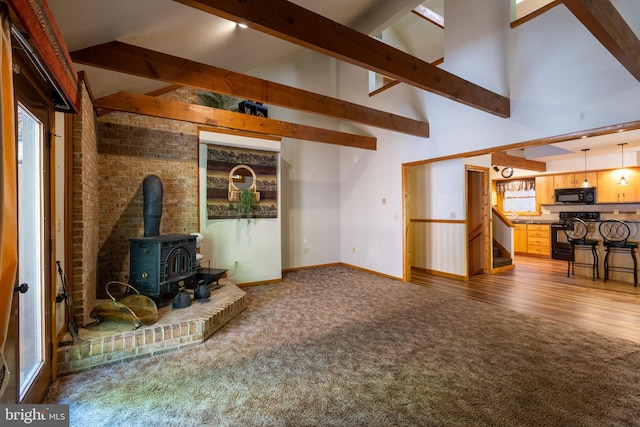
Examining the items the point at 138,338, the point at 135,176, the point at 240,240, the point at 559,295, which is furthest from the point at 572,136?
the point at 135,176

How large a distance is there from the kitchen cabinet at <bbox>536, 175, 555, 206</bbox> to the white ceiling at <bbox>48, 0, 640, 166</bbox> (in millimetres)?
1360

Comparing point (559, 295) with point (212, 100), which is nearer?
point (559, 295)

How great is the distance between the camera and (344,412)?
1701 mm

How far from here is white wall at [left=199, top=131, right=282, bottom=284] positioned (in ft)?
14.2

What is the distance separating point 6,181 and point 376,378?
2242 millimetres

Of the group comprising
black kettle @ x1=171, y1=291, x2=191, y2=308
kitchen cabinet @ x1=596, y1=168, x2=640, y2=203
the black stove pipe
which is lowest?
black kettle @ x1=171, y1=291, x2=191, y2=308

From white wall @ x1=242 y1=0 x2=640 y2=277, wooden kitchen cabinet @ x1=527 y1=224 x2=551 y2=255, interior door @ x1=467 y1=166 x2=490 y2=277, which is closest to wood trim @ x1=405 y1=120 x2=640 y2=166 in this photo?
white wall @ x1=242 y1=0 x2=640 y2=277

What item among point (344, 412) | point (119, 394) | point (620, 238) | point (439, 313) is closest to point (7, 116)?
point (119, 394)

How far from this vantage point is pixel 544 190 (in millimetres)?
7598

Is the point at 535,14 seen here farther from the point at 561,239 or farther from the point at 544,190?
the point at 544,190

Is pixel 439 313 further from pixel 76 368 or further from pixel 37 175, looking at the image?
pixel 37 175

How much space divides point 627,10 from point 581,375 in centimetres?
320

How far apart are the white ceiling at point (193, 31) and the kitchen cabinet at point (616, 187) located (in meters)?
0.56

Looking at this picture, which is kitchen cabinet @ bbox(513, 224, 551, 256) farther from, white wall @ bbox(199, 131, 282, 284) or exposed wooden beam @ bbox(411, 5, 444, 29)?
→ white wall @ bbox(199, 131, 282, 284)
